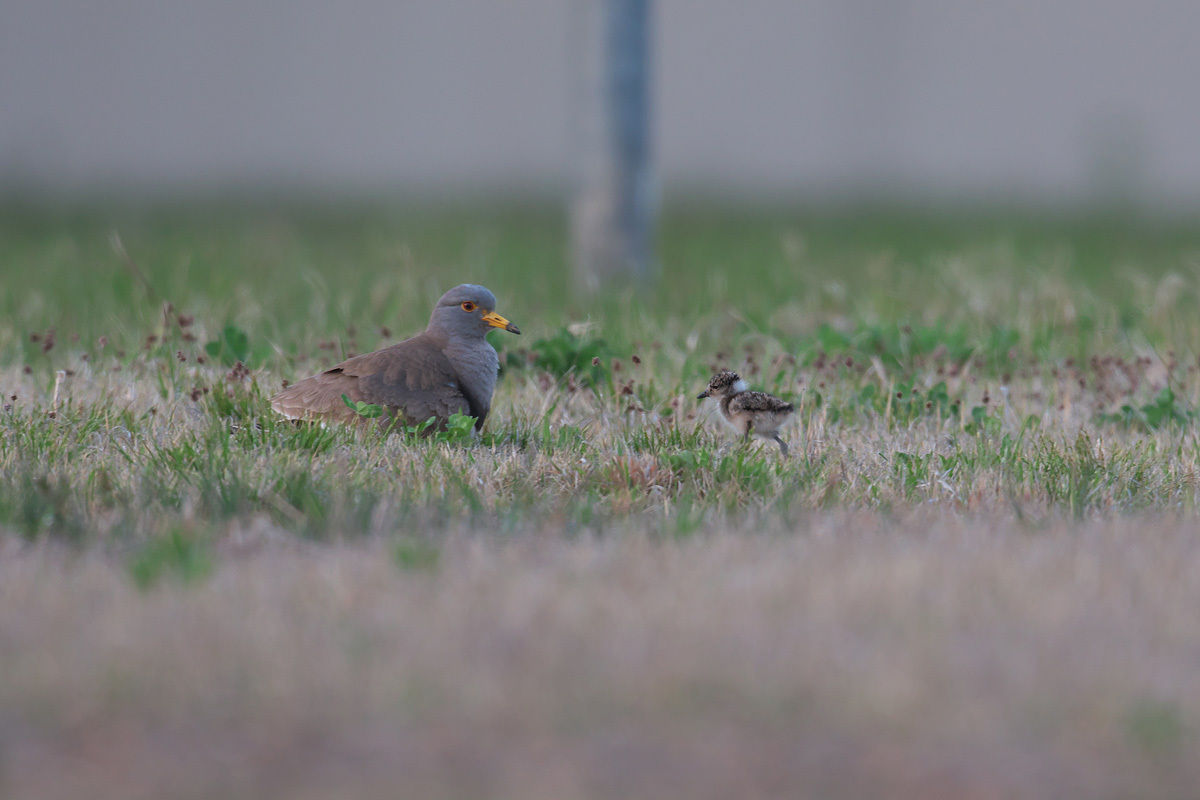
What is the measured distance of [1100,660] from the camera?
10.9 ft

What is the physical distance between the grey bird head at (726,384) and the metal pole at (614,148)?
3411 millimetres

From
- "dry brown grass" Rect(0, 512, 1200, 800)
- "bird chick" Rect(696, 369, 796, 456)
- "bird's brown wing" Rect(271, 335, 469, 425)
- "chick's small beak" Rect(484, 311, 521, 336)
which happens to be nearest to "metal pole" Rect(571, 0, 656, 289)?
"chick's small beak" Rect(484, 311, 521, 336)

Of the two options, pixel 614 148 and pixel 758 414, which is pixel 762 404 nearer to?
pixel 758 414

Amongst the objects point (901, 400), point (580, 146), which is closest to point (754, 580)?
point (901, 400)

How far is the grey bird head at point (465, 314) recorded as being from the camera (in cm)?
604

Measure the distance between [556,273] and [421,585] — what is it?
24.0ft

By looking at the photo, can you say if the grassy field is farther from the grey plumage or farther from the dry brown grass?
the grey plumage

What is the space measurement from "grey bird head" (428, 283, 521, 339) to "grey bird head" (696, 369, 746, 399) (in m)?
0.98

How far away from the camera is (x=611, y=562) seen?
13.6 ft

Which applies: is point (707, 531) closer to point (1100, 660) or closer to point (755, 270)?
point (1100, 660)

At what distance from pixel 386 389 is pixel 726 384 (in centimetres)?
155

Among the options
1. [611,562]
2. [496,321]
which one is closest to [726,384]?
[496,321]

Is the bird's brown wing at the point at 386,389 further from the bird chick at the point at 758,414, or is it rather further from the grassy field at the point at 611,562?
the bird chick at the point at 758,414

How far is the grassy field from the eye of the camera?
2.96m
